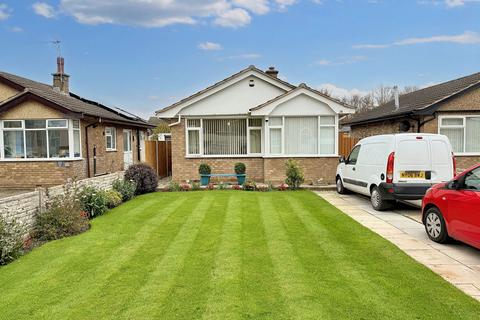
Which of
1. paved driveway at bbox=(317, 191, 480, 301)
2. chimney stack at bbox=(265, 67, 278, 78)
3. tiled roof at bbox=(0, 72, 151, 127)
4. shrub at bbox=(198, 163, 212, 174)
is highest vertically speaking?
chimney stack at bbox=(265, 67, 278, 78)

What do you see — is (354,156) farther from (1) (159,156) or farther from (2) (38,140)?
(2) (38,140)

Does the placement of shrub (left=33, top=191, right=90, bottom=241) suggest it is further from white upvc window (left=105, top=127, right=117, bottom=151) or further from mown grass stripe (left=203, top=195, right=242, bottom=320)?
white upvc window (left=105, top=127, right=117, bottom=151)

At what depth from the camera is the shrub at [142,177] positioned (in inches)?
512

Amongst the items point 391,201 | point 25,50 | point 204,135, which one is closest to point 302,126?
point 204,135

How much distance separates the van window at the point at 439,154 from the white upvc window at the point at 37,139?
1356cm

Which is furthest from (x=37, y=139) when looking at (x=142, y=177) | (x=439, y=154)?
(x=439, y=154)

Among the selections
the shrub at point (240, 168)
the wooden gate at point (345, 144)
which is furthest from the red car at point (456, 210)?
the wooden gate at point (345, 144)

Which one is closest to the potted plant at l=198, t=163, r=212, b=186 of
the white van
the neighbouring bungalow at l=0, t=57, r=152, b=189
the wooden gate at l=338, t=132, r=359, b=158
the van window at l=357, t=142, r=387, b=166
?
the neighbouring bungalow at l=0, t=57, r=152, b=189

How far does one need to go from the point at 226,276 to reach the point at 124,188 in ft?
25.6

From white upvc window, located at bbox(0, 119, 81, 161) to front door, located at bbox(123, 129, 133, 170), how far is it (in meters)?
6.64

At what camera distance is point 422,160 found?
28.8 feet

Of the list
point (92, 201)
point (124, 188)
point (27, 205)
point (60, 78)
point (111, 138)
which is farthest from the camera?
point (60, 78)

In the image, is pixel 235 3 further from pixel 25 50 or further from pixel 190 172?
pixel 25 50

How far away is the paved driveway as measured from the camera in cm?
489
